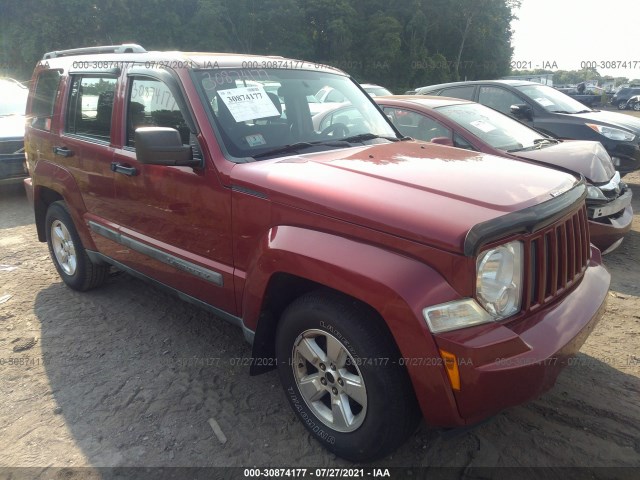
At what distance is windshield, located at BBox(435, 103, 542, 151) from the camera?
5262 mm

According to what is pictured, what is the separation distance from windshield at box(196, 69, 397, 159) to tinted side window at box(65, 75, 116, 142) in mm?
998

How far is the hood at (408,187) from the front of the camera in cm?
199

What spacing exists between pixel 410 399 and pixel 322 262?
2.32 ft

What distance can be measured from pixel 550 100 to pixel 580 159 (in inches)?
119

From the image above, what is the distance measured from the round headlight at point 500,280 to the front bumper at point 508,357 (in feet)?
0.24

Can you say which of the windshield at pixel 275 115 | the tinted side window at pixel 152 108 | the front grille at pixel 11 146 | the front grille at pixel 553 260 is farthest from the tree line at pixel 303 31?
the front grille at pixel 553 260

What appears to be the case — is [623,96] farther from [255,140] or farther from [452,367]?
[452,367]

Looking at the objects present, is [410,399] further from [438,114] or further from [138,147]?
[438,114]

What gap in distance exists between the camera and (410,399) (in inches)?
84.2

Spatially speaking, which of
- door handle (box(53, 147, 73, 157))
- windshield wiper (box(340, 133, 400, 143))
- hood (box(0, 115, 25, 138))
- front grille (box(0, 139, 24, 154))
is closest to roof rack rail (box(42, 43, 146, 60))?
door handle (box(53, 147, 73, 157))

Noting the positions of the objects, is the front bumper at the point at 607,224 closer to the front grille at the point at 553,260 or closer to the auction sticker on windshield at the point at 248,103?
the front grille at the point at 553,260

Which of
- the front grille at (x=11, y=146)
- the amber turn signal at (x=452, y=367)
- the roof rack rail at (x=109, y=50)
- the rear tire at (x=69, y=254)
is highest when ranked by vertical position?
the roof rack rail at (x=109, y=50)

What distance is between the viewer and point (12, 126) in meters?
8.12

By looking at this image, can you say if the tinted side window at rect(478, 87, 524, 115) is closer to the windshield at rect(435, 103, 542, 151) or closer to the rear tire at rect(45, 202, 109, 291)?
the windshield at rect(435, 103, 542, 151)
